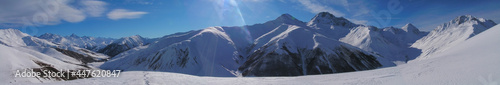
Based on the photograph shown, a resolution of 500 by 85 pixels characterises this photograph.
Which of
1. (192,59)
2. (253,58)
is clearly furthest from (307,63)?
(192,59)

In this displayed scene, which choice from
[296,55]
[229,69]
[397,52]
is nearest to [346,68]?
[296,55]

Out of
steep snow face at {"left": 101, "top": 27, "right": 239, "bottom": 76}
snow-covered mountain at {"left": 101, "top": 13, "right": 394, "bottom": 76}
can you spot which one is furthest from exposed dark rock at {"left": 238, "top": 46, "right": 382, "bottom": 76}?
steep snow face at {"left": 101, "top": 27, "right": 239, "bottom": 76}

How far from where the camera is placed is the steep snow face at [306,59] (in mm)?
110875

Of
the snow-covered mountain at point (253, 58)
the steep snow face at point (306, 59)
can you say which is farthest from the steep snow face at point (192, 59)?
the steep snow face at point (306, 59)

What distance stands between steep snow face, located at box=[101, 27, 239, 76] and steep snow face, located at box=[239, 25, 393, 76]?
1407 cm

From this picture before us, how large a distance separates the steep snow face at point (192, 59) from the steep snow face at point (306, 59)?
46.2 feet

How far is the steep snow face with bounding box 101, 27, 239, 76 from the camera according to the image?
120706 millimetres

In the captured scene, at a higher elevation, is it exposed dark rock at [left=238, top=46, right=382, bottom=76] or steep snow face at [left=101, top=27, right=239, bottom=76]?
steep snow face at [left=101, top=27, right=239, bottom=76]

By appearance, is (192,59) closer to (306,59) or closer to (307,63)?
(307,63)

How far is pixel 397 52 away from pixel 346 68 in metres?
104

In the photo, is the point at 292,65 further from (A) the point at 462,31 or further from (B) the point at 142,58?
(A) the point at 462,31

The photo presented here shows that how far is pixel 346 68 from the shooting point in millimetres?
113125

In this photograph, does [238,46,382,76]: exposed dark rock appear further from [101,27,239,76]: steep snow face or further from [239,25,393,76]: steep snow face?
[101,27,239,76]: steep snow face

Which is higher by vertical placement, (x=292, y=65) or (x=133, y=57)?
(x=133, y=57)
